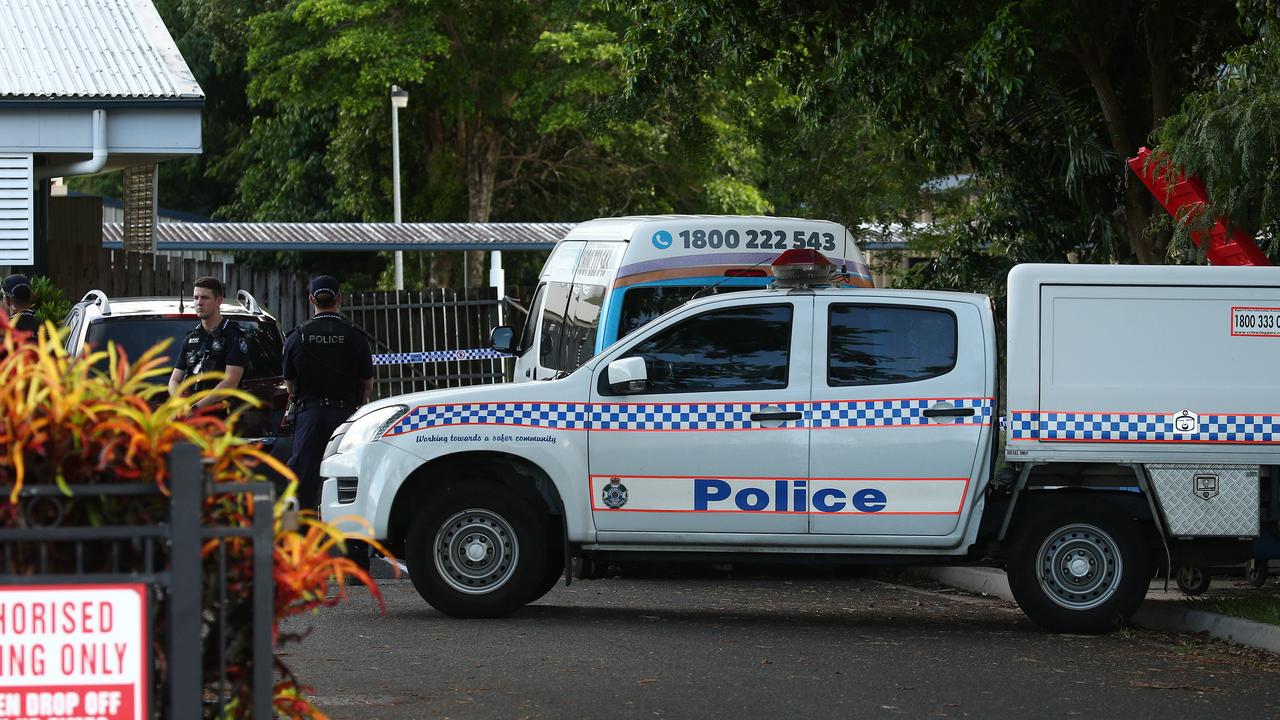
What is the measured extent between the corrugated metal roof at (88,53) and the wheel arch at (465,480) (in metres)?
9.17

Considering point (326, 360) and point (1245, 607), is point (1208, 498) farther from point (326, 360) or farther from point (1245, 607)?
point (326, 360)

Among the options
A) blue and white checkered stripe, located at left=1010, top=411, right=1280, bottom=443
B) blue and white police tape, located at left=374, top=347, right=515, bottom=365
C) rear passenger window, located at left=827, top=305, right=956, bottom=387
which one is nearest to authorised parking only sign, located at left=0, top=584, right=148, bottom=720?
rear passenger window, located at left=827, top=305, right=956, bottom=387

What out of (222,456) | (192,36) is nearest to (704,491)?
(222,456)

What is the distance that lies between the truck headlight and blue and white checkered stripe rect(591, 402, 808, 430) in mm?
1106

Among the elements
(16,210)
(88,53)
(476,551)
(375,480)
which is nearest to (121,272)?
(88,53)

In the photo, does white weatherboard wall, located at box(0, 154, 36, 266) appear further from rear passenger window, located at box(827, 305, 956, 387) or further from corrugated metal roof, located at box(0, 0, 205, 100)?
rear passenger window, located at box(827, 305, 956, 387)

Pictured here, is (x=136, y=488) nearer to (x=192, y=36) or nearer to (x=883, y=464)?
(x=883, y=464)

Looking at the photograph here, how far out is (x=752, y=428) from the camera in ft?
31.2

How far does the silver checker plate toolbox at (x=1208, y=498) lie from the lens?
941 centimetres

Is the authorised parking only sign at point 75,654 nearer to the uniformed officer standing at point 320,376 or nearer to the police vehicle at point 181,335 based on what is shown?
the uniformed officer standing at point 320,376

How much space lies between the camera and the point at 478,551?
31.5 feet

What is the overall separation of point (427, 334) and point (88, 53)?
5594mm

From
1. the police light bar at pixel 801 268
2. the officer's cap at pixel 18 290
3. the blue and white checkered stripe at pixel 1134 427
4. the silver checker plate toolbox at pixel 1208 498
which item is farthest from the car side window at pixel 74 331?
the silver checker plate toolbox at pixel 1208 498

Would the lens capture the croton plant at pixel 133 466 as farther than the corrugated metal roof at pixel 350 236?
No
